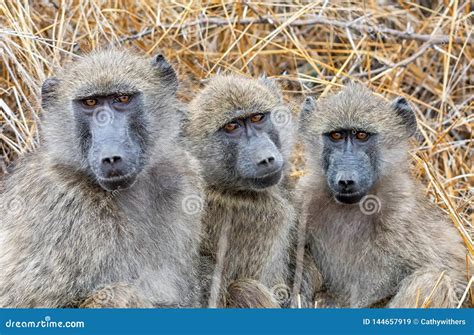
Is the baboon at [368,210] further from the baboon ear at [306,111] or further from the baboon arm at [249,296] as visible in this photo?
the baboon arm at [249,296]

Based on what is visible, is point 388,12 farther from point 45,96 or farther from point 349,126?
point 45,96

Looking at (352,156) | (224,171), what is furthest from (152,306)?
(352,156)

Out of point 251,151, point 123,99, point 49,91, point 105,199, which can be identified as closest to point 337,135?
point 251,151

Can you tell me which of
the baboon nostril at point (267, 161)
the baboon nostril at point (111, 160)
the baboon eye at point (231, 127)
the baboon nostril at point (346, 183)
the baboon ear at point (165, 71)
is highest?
the baboon ear at point (165, 71)

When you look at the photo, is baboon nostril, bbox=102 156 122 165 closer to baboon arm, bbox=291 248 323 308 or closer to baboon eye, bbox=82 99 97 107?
baboon eye, bbox=82 99 97 107

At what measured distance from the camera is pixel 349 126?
4605 millimetres

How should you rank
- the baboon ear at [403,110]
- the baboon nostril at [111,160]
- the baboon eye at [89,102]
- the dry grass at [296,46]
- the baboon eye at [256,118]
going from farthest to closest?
the dry grass at [296,46], the baboon ear at [403,110], the baboon eye at [256,118], the baboon eye at [89,102], the baboon nostril at [111,160]

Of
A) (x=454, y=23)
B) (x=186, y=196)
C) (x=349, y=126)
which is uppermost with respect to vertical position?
(x=454, y=23)

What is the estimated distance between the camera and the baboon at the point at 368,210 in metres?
4.48

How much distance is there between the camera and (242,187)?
455cm

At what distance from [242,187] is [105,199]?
2.49 feet

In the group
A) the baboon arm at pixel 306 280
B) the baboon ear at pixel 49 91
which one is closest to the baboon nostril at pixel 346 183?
the baboon arm at pixel 306 280

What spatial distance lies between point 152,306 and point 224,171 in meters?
0.89

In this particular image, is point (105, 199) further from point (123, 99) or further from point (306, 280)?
point (306, 280)
